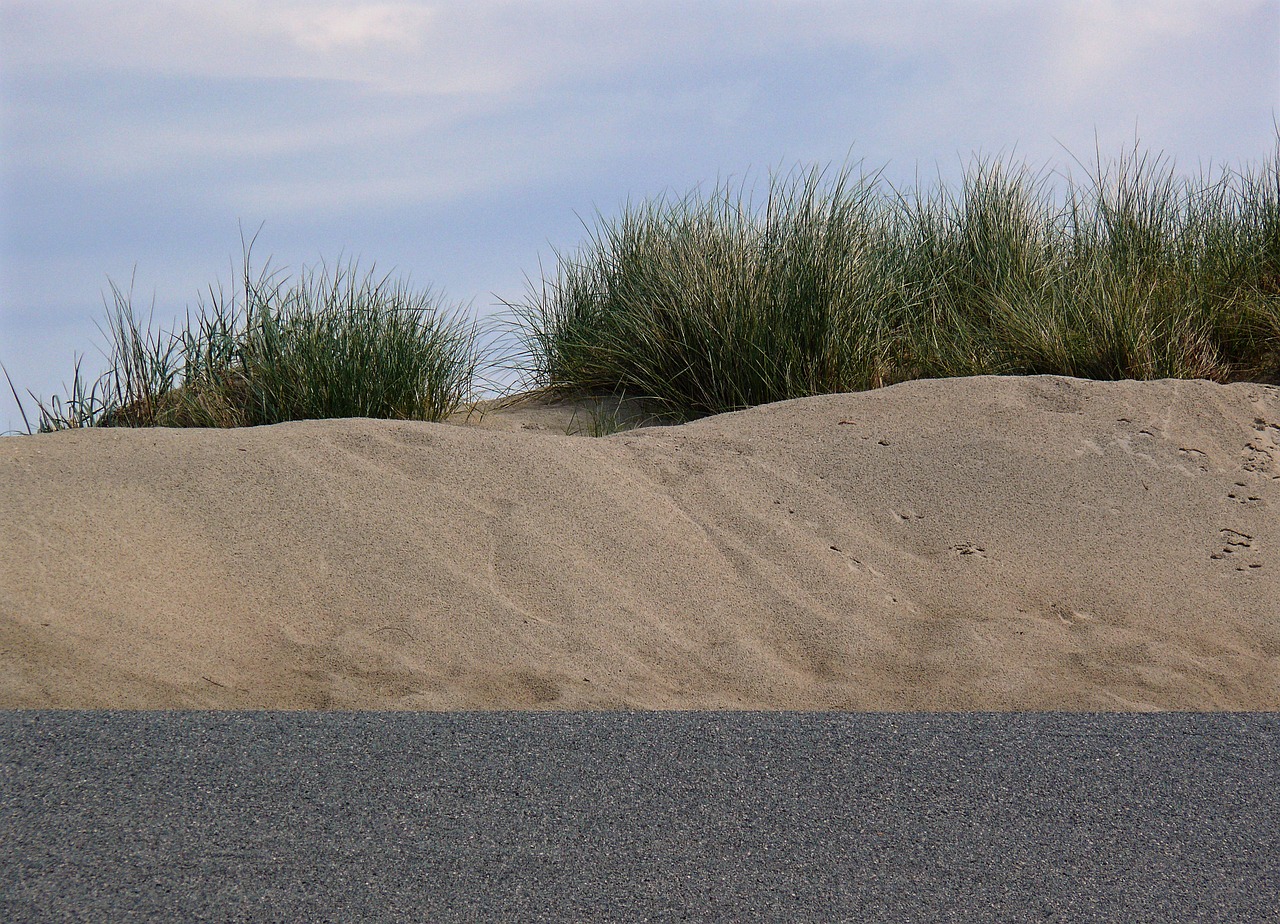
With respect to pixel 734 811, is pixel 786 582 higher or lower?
higher

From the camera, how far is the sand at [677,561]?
3.15 m

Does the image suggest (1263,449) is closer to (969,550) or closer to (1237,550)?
(1237,550)

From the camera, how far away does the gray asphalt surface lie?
1.87 meters

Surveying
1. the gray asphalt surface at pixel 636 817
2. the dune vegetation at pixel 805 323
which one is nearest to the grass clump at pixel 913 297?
the dune vegetation at pixel 805 323

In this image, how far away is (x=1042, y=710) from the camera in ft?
10.1

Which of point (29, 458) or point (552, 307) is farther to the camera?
point (552, 307)

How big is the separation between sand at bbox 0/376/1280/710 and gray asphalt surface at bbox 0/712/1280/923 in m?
0.48

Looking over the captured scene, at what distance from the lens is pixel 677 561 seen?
3832mm

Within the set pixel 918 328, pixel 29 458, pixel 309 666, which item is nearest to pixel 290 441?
pixel 29 458

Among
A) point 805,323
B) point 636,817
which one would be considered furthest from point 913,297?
A: point 636,817

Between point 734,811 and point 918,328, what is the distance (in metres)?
4.72

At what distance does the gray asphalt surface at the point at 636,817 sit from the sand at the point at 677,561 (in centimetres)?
48

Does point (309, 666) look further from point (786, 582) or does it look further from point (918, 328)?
point (918, 328)

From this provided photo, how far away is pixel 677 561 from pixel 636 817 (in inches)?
68.9
